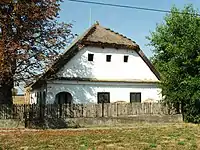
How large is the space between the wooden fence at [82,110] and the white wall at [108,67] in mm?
2377

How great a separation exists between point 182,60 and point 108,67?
5.36 meters

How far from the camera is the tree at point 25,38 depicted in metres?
19.9

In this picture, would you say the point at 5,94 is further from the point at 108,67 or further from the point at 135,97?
the point at 135,97

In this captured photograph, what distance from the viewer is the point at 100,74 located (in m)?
25.7

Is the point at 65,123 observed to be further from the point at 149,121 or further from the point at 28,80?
the point at 149,121

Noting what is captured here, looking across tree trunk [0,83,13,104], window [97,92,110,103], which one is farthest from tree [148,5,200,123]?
tree trunk [0,83,13,104]

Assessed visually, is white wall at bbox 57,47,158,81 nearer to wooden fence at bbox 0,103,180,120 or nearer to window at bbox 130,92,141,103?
window at bbox 130,92,141,103

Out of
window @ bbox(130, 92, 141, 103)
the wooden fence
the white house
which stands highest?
the white house

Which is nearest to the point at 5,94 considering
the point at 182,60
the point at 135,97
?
the point at 135,97

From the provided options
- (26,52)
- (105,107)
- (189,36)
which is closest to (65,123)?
(105,107)

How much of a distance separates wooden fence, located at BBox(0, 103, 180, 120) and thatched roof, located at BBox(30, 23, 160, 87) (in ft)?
6.93

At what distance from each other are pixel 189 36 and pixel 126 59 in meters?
5.12

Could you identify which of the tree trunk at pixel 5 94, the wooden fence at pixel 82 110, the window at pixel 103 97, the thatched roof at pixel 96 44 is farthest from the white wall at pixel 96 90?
the tree trunk at pixel 5 94

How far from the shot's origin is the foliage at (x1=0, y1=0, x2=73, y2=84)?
782 inches
